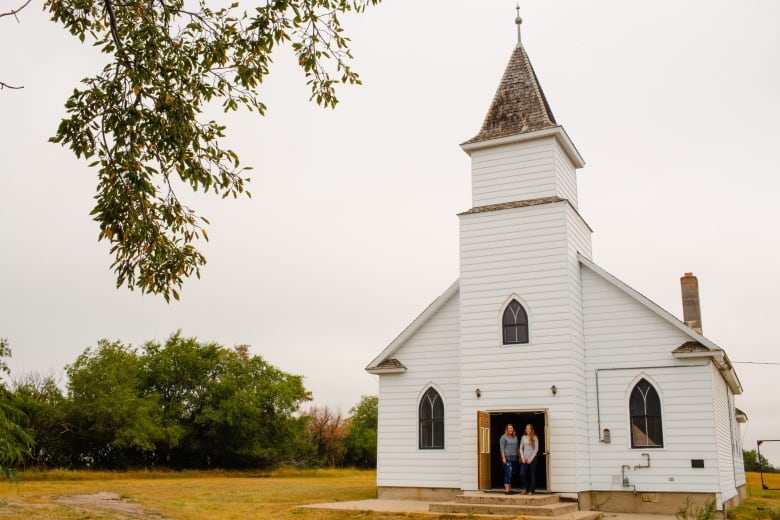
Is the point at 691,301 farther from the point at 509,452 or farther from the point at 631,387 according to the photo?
the point at 509,452

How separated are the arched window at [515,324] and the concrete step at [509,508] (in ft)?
13.3

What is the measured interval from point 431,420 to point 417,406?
1.80ft

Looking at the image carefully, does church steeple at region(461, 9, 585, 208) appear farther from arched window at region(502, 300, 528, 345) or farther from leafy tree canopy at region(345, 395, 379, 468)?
leafy tree canopy at region(345, 395, 379, 468)

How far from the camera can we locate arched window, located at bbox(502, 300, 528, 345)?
19.2 meters

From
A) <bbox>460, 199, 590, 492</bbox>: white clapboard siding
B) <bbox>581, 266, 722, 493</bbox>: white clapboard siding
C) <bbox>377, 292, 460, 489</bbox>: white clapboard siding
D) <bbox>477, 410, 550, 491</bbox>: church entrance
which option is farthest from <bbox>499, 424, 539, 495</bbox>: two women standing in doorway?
<bbox>377, 292, 460, 489</bbox>: white clapboard siding

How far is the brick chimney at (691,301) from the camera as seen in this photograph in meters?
24.6

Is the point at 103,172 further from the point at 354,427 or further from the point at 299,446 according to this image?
the point at 354,427

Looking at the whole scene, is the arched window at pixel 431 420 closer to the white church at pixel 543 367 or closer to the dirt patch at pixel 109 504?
the white church at pixel 543 367

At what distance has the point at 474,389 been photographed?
19375mm

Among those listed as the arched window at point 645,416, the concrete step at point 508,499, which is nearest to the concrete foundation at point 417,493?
the concrete step at point 508,499

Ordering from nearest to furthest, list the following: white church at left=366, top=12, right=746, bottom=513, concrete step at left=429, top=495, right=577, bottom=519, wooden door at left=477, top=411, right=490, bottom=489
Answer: concrete step at left=429, top=495, right=577, bottom=519 < white church at left=366, top=12, right=746, bottom=513 < wooden door at left=477, top=411, right=490, bottom=489

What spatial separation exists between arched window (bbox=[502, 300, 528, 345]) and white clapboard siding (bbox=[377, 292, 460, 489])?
198 cm

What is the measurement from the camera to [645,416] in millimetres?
18500

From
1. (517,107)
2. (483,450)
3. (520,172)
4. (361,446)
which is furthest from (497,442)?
Result: (361,446)
